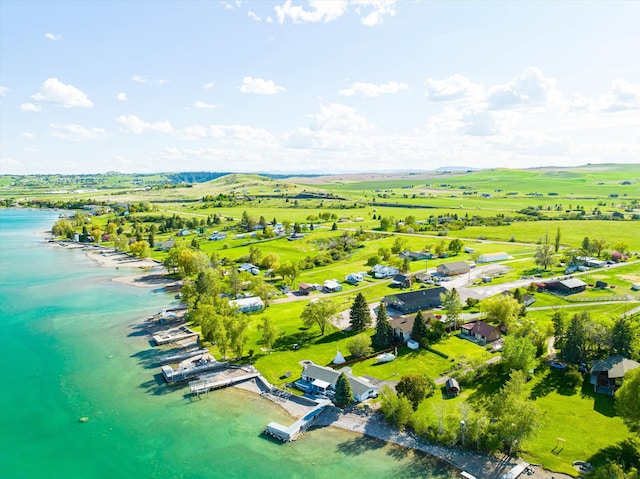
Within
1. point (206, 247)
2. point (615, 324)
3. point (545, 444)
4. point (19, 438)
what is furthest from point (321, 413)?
point (206, 247)

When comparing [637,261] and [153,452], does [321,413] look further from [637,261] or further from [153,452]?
[637,261]

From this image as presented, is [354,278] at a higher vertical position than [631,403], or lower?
lower

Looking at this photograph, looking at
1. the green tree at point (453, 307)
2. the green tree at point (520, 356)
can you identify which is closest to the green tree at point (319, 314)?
the green tree at point (453, 307)

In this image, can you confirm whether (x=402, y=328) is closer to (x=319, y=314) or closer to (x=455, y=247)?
(x=319, y=314)

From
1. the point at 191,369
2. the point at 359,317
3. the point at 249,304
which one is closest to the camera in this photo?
the point at 191,369

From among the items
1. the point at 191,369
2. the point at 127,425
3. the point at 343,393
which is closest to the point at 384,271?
the point at 343,393

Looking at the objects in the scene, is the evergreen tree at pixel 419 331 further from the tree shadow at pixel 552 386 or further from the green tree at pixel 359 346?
the tree shadow at pixel 552 386
